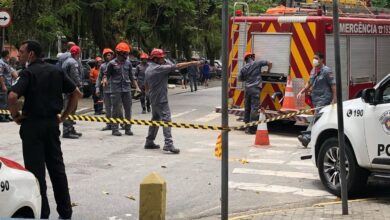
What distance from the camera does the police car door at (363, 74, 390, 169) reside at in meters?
7.78

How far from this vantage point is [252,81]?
567 inches

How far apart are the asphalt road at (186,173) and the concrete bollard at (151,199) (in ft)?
6.49

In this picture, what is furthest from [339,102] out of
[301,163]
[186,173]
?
[301,163]

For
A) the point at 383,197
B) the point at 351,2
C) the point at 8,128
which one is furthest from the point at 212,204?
the point at 351,2

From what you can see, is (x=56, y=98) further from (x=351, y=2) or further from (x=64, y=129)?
(x=351, y=2)

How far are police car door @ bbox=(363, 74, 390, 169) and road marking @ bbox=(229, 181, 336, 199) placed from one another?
0.92 metres

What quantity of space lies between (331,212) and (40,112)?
11.0 ft

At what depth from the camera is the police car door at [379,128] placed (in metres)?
7.78

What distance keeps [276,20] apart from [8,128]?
655 cm

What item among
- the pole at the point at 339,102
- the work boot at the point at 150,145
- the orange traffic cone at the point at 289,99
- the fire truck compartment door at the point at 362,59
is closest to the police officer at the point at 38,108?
the pole at the point at 339,102

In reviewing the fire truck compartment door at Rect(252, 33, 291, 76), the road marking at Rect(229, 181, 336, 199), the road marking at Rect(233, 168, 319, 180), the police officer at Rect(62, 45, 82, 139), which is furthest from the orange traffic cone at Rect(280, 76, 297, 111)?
the road marking at Rect(229, 181, 336, 199)

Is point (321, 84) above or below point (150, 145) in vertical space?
above

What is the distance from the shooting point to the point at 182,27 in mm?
35250

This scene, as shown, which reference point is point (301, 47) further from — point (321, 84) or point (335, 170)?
point (335, 170)
